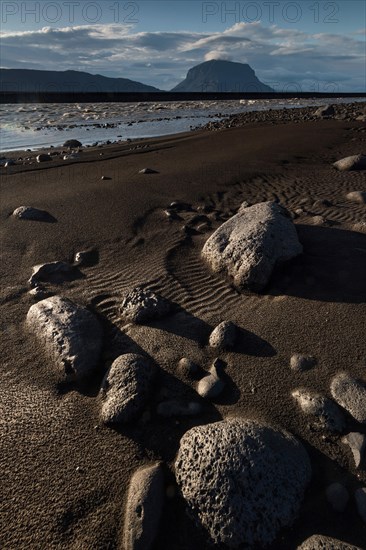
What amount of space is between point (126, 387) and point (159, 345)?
2.63 ft

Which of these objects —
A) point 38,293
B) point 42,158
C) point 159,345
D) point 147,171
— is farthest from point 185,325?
point 42,158

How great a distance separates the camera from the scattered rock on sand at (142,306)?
4832mm

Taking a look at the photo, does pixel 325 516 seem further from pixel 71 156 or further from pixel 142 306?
pixel 71 156

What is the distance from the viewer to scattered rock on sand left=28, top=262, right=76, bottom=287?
5.84 metres

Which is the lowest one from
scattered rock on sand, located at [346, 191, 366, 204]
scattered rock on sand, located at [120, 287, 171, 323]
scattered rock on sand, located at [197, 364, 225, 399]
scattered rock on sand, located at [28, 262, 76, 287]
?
scattered rock on sand, located at [197, 364, 225, 399]

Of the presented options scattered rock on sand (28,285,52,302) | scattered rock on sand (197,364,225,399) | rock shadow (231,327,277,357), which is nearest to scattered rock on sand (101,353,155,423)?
scattered rock on sand (197,364,225,399)

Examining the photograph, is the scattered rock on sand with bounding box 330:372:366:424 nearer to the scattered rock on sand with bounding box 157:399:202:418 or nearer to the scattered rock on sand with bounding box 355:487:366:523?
the scattered rock on sand with bounding box 355:487:366:523

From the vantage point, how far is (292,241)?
18.2 ft

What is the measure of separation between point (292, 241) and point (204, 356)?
2.18 m

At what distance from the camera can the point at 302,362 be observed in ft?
13.4

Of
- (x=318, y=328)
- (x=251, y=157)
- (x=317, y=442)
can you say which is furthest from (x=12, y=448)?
(x=251, y=157)

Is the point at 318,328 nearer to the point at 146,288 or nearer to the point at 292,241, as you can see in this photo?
the point at 292,241

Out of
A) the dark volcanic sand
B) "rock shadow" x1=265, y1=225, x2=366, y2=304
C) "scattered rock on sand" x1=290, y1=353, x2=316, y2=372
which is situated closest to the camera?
the dark volcanic sand

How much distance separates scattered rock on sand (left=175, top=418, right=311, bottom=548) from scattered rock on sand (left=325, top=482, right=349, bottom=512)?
0.54 feet
